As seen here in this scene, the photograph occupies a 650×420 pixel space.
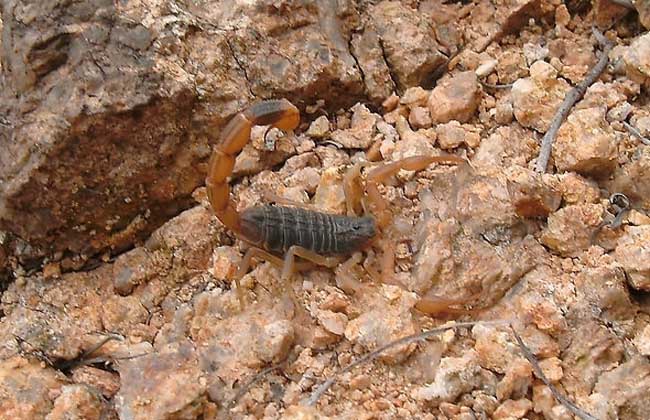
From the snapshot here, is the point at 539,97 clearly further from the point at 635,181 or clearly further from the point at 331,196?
the point at 331,196

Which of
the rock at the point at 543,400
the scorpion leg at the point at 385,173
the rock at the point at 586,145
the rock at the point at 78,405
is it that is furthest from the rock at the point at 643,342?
the rock at the point at 78,405

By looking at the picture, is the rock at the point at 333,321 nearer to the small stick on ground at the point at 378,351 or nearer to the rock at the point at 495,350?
the small stick on ground at the point at 378,351

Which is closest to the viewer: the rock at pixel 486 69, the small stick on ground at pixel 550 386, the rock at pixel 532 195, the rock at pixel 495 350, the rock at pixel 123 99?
the small stick on ground at pixel 550 386

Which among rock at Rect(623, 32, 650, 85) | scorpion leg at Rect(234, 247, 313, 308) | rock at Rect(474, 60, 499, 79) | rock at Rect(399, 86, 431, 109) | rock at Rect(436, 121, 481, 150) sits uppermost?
rock at Rect(623, 32, 650, 85)

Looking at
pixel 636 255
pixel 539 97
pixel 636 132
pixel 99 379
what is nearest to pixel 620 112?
pixel 636 132

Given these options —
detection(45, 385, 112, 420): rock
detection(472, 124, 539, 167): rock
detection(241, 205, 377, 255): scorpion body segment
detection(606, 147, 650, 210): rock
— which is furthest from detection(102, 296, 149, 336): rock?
detection(606, 147, 650, 210): rock

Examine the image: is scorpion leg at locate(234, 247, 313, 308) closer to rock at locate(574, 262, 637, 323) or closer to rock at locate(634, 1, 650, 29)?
rock at locate(574, 262, 637, 323)
